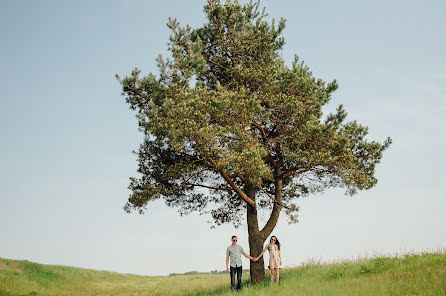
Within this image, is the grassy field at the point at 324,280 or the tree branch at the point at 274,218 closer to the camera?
the grassy field at the point at 324,280

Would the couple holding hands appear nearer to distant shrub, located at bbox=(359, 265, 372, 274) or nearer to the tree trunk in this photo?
the tree trunk

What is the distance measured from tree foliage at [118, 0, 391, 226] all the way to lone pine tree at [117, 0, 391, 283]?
0.05 meters

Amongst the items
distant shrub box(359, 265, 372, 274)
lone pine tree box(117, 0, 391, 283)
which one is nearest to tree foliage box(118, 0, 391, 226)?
lone pine tree box(117, 0, 391, 283)

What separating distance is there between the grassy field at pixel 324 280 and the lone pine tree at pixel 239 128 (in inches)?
108

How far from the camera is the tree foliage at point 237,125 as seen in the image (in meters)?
16.3

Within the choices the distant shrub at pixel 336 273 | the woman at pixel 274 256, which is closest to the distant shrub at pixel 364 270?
the distant shrub at pixel 336 273

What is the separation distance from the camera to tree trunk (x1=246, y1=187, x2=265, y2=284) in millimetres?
17812

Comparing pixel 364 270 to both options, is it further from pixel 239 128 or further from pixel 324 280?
pixel 239 128

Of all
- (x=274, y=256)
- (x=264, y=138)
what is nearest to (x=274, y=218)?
(x=274, y=256)

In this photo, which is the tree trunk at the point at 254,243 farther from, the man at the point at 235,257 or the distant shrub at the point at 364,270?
the distant shrub at the point at 364,270

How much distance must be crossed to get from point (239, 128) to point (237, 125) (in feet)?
0.57

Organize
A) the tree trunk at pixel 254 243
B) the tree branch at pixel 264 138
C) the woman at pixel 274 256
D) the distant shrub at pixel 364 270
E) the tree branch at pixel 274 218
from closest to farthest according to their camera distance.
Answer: the distant shrub at pixel 364 270 < the woman at pixel 274 256 < the tree trunk at pixel 254 243 < the tree branch at pixel 274 218 < the tree branch at pixel 264 138

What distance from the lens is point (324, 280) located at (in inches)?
639

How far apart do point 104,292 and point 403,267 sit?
1969 centimetres
